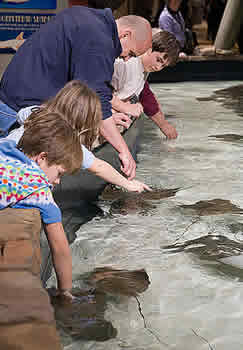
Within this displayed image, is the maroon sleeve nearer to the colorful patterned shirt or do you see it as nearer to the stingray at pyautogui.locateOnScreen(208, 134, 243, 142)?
the stingray at pyautogui.locateOnScreen(208, 134, 243, 142)

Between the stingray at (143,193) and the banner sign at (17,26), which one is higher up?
the banner sign at (17,26)

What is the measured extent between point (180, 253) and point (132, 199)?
37.8 inches

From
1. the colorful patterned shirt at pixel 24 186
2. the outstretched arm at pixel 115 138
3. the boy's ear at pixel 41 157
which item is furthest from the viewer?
the outstretched arm at pixel 115 138

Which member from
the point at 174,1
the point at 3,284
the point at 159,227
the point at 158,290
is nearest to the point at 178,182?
the point at 159,227

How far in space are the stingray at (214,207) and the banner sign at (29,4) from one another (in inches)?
113

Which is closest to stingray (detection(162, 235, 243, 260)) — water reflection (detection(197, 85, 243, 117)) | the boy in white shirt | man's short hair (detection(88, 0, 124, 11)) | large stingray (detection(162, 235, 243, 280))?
large stingray (detection(162, 235, 243, 280))

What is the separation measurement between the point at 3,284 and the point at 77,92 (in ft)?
4.17

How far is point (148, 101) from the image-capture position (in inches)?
200

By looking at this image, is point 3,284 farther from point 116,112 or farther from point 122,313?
point 116,112

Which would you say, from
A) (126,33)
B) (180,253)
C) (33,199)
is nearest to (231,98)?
(126,33)

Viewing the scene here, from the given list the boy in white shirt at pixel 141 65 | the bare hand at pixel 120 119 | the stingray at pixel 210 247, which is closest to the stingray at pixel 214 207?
the stingray at pixel 210 247

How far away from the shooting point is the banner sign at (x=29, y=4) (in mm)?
5789

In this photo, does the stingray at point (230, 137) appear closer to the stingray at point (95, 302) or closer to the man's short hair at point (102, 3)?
the stingray at point (95, 302)

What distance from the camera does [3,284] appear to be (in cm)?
153
